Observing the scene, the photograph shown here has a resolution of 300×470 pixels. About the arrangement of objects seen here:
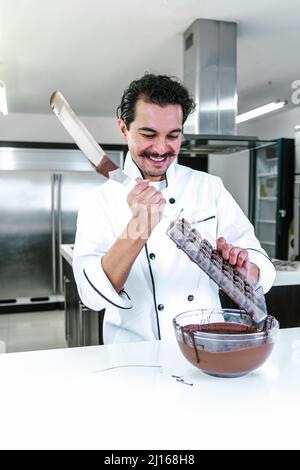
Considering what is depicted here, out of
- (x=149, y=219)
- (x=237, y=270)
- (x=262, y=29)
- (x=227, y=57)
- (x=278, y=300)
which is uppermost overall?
(x=262, y=29)

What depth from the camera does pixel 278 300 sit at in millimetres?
2625

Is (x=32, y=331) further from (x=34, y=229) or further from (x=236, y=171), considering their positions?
(x=236, y=171)

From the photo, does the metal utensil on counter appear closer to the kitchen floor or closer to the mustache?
the mustache

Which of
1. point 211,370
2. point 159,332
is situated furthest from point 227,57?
point 211,370

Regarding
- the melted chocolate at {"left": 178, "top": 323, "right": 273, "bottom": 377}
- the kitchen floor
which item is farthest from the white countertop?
the kitchen floor

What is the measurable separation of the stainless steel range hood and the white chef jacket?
5.50 ft

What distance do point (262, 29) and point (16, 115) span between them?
13.3 feet

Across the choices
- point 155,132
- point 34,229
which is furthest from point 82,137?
point 34,229

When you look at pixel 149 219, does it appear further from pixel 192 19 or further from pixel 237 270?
pixel 192 19

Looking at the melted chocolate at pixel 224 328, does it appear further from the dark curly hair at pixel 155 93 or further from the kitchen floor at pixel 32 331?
the kitchen floor at pixel 32 331

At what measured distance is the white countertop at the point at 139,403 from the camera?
2.58 ft

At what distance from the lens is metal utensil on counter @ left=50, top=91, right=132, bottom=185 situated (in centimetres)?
94

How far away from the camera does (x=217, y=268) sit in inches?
41.2

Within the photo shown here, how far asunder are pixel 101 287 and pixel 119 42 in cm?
287
